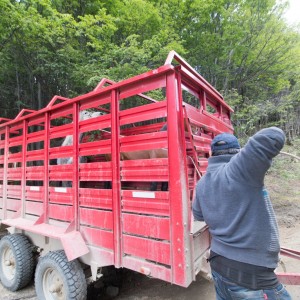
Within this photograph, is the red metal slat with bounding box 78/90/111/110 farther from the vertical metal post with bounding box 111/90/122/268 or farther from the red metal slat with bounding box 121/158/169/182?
the red metal slat with bounding box 121/158/169/182

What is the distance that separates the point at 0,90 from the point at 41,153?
7765 mm

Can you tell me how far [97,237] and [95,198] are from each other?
40 cm

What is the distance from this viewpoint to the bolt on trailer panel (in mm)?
2219

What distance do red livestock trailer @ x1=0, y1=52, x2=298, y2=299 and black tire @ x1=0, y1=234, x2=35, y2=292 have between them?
1 cm

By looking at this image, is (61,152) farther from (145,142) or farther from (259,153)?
(259,153)

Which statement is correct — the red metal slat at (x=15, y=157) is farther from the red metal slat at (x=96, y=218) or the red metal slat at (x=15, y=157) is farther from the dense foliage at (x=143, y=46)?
the dense foliage at (x=143, y=46)

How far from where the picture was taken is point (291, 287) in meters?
3.32

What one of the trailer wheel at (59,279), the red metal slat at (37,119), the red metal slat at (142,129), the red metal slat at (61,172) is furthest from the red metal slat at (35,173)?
the red metal slat at (142,129)

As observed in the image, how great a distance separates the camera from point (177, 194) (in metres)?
2.18

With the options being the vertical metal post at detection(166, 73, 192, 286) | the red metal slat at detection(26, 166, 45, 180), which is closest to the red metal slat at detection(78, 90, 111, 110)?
the vertical metal post at detection(166, 73, 192, 286)

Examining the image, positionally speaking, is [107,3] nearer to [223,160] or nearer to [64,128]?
[64,128]

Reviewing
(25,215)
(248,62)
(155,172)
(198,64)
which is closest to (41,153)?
(25,215)

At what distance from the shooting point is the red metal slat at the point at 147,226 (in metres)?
2.26

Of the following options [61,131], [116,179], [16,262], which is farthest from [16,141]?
[116,179]
